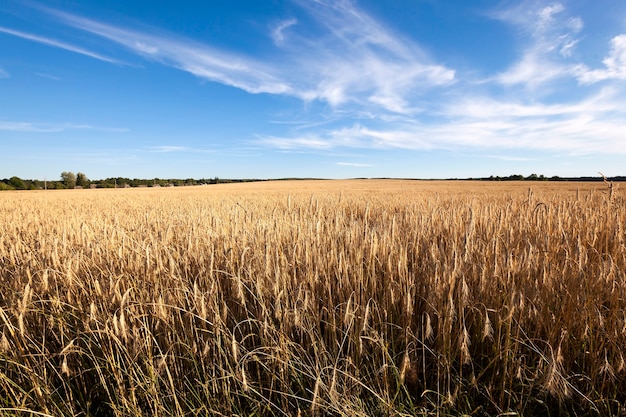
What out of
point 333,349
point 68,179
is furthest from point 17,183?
point 333,349

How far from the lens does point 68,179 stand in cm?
7806

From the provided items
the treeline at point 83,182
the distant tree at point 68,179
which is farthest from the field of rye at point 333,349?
the distant tree at point 68,179

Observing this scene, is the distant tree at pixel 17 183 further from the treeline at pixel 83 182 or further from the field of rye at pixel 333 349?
the field of rye at pixel 333 349

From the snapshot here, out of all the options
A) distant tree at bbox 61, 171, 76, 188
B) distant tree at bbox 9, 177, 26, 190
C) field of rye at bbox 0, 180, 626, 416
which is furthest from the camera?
distant tree at bbox 61, 171, 76, 188

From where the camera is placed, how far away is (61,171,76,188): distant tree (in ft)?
246

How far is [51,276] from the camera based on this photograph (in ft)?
7.89

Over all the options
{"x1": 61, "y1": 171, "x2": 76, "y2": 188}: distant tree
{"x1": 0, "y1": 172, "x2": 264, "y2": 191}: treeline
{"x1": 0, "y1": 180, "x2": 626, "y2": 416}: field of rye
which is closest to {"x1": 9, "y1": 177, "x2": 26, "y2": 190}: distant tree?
{"x1": 0, "y1": 172, "x2": 264, "y2": 191}: treeline

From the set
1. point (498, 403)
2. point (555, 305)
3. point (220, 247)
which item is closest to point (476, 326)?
point (498, 403)

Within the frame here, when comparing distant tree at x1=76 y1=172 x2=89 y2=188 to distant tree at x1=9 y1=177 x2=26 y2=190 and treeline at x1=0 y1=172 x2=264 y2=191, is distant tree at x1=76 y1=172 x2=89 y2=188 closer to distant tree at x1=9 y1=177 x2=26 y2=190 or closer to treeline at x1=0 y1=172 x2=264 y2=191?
treeline at x1=0 y1=172 x2=264 y2=191

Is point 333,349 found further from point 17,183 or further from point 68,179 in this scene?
point 68,179

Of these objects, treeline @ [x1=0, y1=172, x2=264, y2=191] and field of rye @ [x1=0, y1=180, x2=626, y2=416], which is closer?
field of rye @ [x1=0, y1=180, x2=626, y2=416]

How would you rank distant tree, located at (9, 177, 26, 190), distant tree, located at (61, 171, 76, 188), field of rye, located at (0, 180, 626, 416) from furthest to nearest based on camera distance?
1. distant tree, located at (61, 171, 76, 188)
2. distant tree, located at (9, 177, 26, 190)
3. field of rye, located at (0, 180, 626, 416)

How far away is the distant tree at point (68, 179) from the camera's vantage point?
74.9 meters

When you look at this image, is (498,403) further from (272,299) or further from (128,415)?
(128,415)
